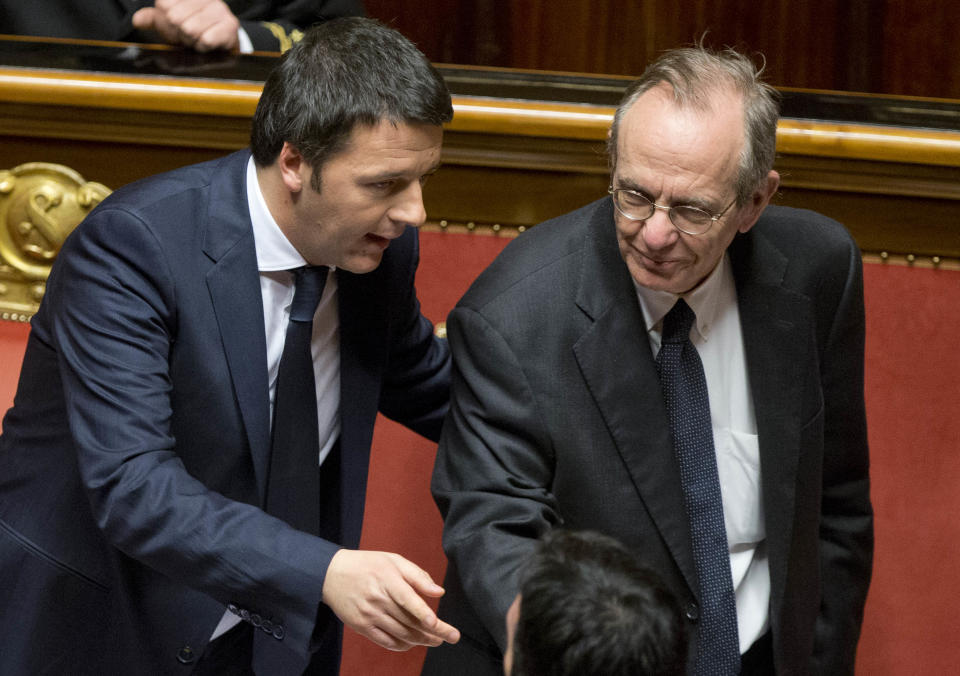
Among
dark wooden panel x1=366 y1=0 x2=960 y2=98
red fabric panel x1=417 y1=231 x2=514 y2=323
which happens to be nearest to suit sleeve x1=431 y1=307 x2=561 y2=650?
red fabric panel x1=417 y1=231 x2=514 y2=323

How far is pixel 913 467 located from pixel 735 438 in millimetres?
502

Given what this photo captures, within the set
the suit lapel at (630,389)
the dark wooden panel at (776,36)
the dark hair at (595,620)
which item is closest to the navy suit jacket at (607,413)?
the suit lapel at (630,389)

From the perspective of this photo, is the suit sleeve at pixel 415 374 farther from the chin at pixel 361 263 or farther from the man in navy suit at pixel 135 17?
the man in navy suit at pixel 135 17

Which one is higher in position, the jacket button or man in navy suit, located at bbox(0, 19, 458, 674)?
man in navy suit, located at bbox(0, 19, 458, 674)

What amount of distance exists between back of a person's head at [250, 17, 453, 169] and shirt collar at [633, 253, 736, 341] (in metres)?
0.27

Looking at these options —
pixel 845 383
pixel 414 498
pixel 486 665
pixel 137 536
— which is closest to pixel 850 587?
pixel 845 383

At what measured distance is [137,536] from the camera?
111 centimetres

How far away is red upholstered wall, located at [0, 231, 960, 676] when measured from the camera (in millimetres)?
1606

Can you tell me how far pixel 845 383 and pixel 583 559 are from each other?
0.54 meters

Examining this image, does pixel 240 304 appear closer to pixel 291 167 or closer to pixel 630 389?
pixel 291 167

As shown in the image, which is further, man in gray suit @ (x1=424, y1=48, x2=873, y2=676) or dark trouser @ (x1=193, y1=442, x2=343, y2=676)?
dark trouser @ (x1=193, y1=442, x2=343, y2=676)

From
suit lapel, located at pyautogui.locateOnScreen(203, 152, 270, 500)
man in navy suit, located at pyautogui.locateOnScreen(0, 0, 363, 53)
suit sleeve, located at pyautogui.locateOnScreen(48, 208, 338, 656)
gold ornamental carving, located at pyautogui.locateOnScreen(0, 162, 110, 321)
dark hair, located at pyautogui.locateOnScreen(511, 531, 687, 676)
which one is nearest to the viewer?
dark hair, located at pyautogui.locateOnScreen(511, 531, 687, 676)

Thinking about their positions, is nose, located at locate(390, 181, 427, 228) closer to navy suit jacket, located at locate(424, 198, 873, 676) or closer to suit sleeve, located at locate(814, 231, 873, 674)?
navy suit jacket, located at locate(424, 198, 873, 676)

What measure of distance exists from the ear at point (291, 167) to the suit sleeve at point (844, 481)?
0.54m
